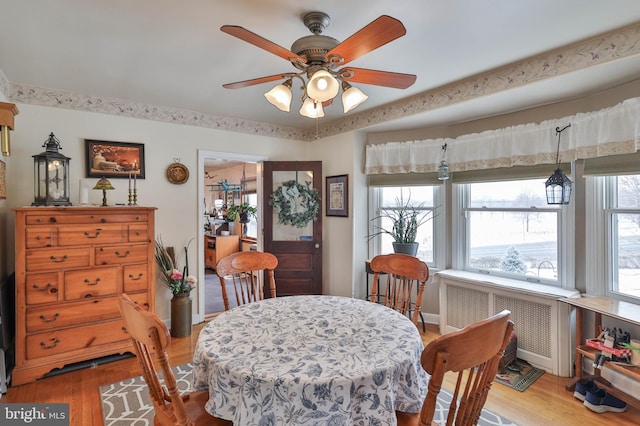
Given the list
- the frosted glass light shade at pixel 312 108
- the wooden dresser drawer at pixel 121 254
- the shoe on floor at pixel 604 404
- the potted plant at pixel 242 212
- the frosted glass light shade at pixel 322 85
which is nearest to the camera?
the frosted glass light shade at pixel 322 85

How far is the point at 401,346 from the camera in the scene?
1.36m

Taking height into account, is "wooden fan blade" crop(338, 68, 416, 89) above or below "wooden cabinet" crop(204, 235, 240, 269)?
above

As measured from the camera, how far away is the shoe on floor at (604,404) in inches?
85.7

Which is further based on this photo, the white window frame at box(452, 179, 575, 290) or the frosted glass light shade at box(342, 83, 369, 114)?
the white window frame at box(452, 179, 575, 290)

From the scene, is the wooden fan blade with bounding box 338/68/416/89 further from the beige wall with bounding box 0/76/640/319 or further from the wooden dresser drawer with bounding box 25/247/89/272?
the wooden dresser drawer with bounding box 25/247/89/272

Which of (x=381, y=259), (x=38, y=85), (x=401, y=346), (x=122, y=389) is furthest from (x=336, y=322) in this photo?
(x=38, y=85)

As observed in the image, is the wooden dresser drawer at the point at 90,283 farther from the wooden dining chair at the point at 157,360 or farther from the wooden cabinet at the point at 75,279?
the wooden dining chair at the point at 157,360

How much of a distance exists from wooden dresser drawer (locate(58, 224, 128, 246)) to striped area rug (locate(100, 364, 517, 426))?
45.1 inches

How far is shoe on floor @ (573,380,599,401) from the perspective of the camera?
2.29 meters

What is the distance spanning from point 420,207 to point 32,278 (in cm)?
367

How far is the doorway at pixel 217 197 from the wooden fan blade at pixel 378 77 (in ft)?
8.22

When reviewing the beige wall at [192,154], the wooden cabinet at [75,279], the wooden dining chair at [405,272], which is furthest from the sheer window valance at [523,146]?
the wooden cabinet at [75,279]

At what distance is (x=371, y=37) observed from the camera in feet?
4.70

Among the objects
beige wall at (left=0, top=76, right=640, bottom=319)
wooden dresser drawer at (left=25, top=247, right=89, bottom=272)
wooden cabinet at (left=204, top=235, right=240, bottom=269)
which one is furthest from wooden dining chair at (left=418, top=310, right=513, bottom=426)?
wooden cabinet at (left=204, top=235, right=240, bottom=269)
